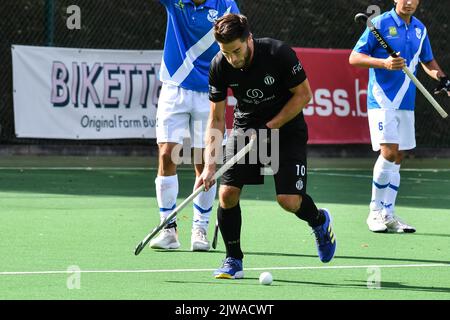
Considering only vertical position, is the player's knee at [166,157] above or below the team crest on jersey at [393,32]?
below

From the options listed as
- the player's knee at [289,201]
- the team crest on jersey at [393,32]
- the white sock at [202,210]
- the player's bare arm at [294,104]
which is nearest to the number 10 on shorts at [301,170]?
the player's knee at [289,201]

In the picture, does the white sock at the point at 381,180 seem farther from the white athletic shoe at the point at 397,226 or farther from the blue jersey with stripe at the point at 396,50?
the blue jersey with stripe at the point at 396,50

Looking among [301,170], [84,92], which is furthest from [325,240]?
[84,92]

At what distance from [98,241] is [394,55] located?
2996 mm

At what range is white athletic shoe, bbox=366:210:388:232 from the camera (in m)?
10.6

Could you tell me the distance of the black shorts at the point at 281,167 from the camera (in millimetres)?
7910

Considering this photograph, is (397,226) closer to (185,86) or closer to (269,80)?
(185,86)

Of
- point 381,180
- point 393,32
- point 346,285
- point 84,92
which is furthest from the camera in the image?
point 84,92

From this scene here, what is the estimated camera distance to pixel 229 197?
791 centimetres

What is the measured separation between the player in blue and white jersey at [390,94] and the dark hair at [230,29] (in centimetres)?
342

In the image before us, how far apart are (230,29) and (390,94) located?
3837 millimetres

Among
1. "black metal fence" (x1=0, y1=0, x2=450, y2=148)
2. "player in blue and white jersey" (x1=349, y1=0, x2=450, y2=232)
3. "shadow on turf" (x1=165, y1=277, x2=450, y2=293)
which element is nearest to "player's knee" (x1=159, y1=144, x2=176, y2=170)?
"shadow on turf" (x1=165, y1=277, x2=450, y2=293)

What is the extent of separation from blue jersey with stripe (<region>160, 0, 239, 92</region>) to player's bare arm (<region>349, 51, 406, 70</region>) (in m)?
1.67
